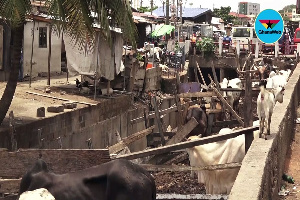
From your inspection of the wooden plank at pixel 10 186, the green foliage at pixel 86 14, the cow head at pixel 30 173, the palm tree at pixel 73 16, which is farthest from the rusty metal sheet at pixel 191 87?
the cow head at pixel 30 173

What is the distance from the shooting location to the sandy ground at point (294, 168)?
8711mm

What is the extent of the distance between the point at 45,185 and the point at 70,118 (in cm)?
806

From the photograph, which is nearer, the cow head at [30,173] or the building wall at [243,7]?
the cow head at [30,173]

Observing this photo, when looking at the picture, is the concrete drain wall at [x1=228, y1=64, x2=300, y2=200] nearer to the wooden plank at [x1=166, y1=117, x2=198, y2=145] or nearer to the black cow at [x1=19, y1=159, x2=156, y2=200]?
the black cow at [x1=19, y1=159, x2=156, y2=200]

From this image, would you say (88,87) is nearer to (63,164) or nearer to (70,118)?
(70,118)

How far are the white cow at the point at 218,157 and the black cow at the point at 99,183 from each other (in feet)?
9.99

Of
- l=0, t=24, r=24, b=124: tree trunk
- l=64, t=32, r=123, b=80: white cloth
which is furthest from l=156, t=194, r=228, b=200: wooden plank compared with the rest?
l=64, t=32, r=123, b=80: white cloth

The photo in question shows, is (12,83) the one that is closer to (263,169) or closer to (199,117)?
(199,117)

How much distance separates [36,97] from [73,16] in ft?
19.4

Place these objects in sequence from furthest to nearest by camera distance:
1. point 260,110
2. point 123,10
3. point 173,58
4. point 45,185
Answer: point 173,58 < point 123,10 < point 260,110 < point 45,185

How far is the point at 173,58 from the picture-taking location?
102ft

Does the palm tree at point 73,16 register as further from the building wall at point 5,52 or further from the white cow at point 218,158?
the building wall at point 5,52

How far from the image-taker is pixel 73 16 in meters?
12.3

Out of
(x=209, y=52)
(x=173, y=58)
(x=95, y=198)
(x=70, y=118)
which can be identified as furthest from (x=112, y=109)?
(x=209, y=52)
